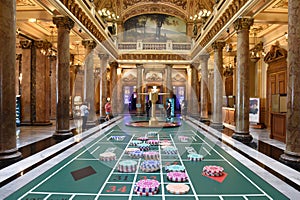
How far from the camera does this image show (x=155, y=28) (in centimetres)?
2572

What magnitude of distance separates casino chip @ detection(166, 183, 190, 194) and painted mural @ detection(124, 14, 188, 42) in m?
22.6

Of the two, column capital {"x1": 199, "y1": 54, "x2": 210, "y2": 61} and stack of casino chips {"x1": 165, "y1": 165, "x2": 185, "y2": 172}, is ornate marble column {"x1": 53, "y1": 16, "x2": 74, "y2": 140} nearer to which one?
stack of casino chips {"x1": 165, "y1": 165, "x2": 185, "y2": 172}

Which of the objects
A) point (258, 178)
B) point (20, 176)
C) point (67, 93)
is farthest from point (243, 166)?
point (67, 93)

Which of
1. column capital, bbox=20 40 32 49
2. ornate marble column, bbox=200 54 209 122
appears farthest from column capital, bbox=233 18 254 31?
column capital, bbox=20 40 32 49

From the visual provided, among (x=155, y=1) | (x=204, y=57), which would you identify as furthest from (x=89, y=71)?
(x=155, y=1)

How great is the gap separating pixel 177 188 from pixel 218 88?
8.93m

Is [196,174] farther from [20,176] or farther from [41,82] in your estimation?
[41,82]

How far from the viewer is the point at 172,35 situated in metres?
25.6

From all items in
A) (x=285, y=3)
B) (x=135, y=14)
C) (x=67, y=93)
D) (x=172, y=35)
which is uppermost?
(x=135, y=14)

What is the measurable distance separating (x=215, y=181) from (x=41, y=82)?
12.2 m

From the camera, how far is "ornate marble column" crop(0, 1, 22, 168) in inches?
212

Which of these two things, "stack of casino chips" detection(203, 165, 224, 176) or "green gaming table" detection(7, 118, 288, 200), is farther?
"stack of casino chips" detection(203, 165, 224, 176)

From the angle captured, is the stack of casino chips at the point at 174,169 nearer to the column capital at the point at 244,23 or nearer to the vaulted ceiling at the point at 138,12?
the vaulted ceiling at the point at 138,12

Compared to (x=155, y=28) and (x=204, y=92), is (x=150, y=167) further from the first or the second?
(x=155, y=28)
